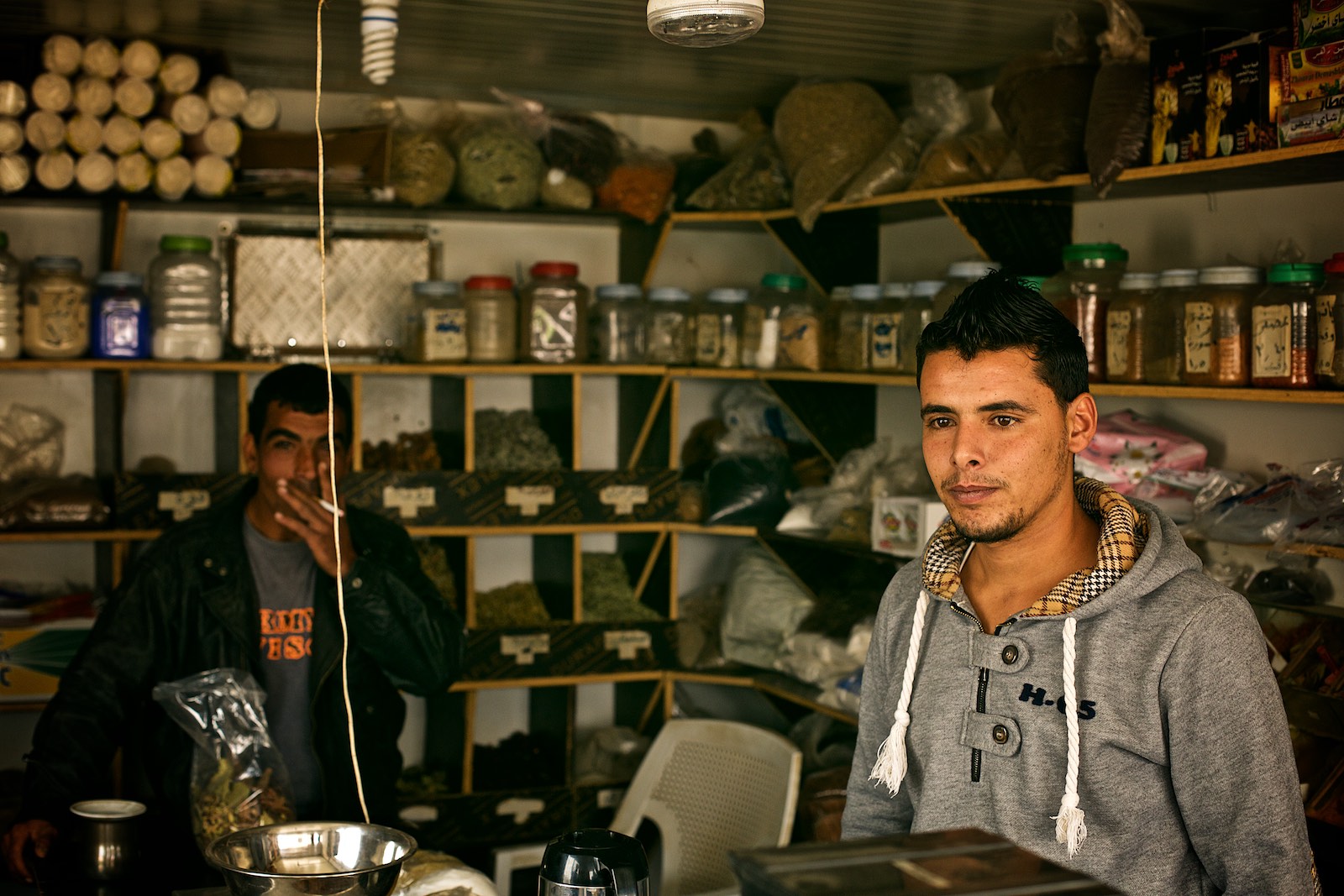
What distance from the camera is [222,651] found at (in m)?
2.57

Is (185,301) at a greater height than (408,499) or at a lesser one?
greater

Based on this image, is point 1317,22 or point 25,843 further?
point 1317,22

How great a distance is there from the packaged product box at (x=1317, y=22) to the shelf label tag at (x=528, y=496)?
7.36 ft

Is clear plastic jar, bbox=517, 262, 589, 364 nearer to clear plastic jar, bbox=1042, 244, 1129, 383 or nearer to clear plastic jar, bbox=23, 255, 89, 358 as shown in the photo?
clear plastic jar, bbox=23, 255, 89, 358

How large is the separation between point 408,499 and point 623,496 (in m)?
0.64

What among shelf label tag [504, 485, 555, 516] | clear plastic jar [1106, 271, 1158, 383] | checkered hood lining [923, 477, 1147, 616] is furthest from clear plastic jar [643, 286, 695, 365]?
checkered hood lining [923, 477, 1147, 616]

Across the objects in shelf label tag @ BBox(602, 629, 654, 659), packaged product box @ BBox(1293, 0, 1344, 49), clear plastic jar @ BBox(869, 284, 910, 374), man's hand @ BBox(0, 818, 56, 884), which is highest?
packaged product box @ BBox(1293, 0, 1344, 49)

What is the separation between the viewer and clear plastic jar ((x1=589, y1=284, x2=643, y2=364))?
150 inches

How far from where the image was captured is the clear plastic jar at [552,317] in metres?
3.71

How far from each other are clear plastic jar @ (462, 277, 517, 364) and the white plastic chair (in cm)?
120

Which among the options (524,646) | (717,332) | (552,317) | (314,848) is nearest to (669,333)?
(717,332)

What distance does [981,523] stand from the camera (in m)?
1.70

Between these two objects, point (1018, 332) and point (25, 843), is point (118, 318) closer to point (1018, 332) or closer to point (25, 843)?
point (25, 843)

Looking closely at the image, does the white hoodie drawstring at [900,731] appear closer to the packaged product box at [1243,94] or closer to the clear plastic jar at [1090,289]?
the clear plastic jar at [1090,289]
